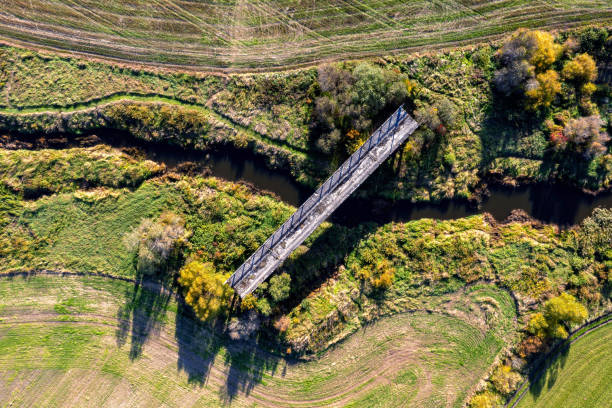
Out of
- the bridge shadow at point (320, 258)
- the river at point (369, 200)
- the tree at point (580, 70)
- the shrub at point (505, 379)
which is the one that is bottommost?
the shrub at point (505, 379)

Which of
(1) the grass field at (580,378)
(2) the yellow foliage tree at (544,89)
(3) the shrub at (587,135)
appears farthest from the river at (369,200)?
(1) the grass field at (580,378)

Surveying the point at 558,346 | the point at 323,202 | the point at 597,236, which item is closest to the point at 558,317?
the point at 558,346

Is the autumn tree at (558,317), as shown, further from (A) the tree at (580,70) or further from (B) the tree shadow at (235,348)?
(B) the tree shadow at (235,348)

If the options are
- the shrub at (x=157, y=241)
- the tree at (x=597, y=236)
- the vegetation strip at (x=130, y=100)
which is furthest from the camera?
the vegetation strip at (x=130, y=100)

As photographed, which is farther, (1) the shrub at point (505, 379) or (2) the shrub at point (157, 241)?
(1) the shrub at point (505, 379)

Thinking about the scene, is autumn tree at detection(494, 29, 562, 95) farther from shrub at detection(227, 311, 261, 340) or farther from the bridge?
shrub at detection(227, 311, 261, 340)

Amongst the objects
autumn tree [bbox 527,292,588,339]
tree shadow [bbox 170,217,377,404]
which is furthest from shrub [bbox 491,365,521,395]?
tree shadow [bbox 170,217,377,404]

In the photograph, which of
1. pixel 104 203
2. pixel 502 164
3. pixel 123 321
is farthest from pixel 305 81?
pixel 123 321
